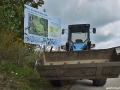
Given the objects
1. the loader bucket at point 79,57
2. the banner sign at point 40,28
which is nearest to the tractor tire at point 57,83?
the loader bucket at point 79,57

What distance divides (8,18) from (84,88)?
16.5 feet

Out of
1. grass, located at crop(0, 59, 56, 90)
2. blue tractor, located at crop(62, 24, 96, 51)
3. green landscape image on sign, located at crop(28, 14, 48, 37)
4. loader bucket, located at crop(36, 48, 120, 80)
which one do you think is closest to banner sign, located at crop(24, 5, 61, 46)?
green landscape image on sign, located at crop(28, 14, 48, 37)

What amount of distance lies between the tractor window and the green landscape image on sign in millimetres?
1872

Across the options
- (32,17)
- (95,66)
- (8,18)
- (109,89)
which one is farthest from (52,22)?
(95,66)

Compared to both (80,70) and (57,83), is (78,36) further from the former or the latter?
(80,70)

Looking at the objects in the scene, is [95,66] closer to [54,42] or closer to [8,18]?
[8,18]

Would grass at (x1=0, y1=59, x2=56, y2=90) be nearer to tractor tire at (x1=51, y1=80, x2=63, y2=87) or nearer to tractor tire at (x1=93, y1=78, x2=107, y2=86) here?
tractor tire at (x1=51, y1=80, x2=63, y2=87)

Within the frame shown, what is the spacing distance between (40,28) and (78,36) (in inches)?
91.4

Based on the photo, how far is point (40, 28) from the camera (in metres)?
14.3

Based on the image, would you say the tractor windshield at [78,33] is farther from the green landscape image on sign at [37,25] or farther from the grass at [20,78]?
the grass at [20,78]

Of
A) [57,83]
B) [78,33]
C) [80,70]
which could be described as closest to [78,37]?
[78,33]


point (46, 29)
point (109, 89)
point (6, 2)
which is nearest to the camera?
point (109, 89)

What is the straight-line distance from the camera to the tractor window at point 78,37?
13.5 meters

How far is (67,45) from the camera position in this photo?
13312 mm
